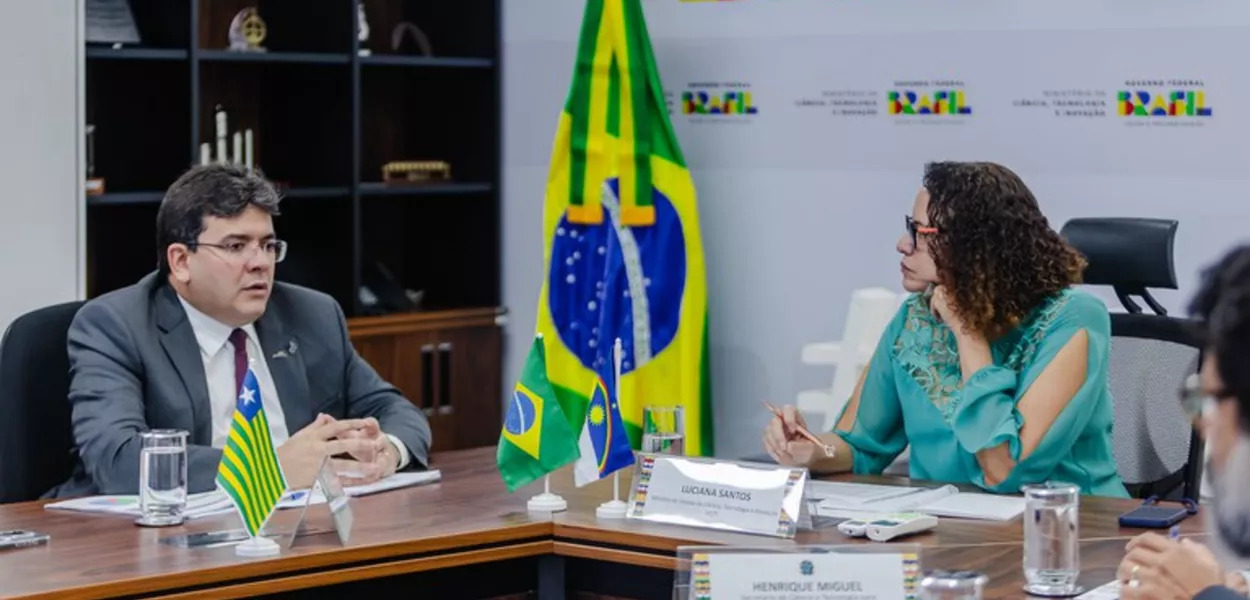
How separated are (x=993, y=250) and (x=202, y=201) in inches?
61.6

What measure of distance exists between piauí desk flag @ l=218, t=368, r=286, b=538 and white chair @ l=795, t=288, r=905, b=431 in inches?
104

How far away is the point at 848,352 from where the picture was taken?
544 centimetres

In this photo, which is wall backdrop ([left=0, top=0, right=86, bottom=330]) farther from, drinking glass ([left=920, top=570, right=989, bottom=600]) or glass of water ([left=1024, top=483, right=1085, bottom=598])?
drinking glass ([left=920, top=570, right=989, bottom=600])

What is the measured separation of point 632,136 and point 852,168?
66 cm

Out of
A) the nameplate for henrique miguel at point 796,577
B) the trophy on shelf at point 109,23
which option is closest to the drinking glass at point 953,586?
the nameplate for henrique miguel at point 796,577

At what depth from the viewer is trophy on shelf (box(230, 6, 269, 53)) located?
5777 millimetres

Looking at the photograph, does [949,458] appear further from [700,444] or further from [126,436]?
[700,444]

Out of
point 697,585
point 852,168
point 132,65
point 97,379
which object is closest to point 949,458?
point 697,585

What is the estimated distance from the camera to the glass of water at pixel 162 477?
3.07 meters

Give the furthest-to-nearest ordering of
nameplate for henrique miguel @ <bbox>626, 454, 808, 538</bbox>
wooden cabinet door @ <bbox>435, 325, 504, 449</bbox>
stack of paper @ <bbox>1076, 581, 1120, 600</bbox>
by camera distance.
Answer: wooden cabinet door @ <bbox>435, 325, 504, 449</bbox>
nameplate for henrique miguel @ <bbox>626, 454, 808, 538</bbox>
stack of paper @ <bbox>1076, 581, 1120, 600</bbox>

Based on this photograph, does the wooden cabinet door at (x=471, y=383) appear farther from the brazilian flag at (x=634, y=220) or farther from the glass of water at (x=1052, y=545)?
the glass of water at (x=1052, y=545)

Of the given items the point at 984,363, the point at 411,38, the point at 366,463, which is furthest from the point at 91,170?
the point at 984,363

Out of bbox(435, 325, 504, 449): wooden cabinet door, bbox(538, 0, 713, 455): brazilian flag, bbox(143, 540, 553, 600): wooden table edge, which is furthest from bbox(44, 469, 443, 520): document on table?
bbox(435, 325, 504, 449): wooden cabinet door

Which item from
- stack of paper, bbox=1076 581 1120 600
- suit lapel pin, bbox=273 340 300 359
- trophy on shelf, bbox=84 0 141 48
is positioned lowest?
stack of paper, bbox=1076 581 1120 600
